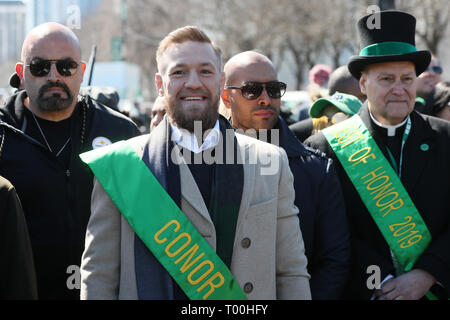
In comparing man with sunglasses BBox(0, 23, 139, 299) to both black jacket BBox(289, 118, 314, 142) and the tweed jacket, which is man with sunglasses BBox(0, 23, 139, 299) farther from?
black jacket BBox(289, 118, 314, 142)

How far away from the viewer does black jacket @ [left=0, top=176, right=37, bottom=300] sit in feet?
8.57

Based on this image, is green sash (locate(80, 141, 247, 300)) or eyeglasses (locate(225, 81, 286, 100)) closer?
green sash (locate(80, 141, 247, 300))

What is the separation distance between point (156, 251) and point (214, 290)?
0.99 feet

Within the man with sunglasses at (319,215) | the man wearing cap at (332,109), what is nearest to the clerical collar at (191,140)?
the man with sunglasses at (319,215)

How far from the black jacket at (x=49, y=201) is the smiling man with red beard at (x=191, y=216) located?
2.98 ft

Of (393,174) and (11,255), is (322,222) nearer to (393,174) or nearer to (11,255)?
(393,174)

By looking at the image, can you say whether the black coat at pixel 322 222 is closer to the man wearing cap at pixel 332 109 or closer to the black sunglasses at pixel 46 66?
the man wearing cap at pixel 332 109

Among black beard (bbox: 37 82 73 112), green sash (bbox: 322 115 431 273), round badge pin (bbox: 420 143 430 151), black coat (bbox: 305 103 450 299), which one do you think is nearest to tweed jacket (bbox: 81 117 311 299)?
black coat (bbox: 305 103 450 299)

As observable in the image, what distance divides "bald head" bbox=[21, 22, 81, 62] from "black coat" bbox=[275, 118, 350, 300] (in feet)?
5.05

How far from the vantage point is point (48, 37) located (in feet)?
12.8

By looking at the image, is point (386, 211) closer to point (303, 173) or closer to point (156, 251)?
point (303, 173)
